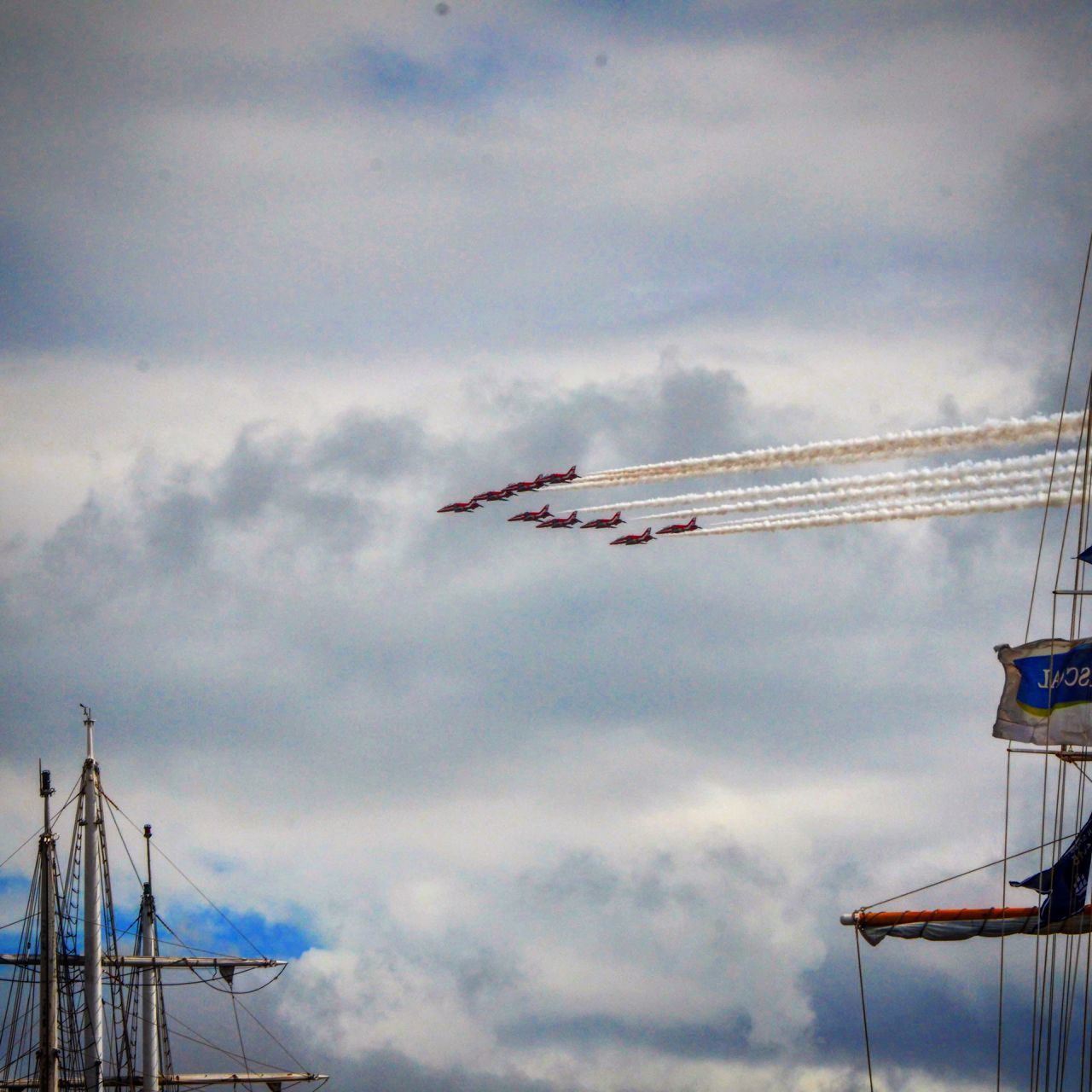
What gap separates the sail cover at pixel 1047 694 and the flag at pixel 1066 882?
17.6 ft

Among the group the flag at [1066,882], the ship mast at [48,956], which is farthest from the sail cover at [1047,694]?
the ship mast at [48,956]

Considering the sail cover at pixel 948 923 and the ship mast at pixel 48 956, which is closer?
the sail cover at pixel 948 923

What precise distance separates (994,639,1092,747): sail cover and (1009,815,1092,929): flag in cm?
538

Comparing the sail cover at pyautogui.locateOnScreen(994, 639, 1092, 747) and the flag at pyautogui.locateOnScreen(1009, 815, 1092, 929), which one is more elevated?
the sail cover at pyautogui.locateOnScreen(994, 639, 1092, 747)

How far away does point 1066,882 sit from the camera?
370ft

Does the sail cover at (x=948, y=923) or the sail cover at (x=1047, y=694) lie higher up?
the sail cover at (x=1047, y=694)

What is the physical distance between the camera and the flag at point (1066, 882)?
112 m

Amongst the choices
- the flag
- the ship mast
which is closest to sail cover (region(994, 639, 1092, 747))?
the flag

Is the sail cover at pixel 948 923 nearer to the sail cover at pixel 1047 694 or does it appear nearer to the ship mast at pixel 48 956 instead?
the sail cover at pixel 1047 694

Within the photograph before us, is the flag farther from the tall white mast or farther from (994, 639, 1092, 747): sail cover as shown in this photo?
the tall white mast

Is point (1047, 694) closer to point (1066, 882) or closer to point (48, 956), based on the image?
point (1066, 882)

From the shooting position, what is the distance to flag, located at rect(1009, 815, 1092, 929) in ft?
369

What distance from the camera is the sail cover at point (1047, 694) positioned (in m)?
113

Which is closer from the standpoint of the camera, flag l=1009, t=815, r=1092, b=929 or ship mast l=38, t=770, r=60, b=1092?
flag l=1009, t=815, r=1092, b=929
